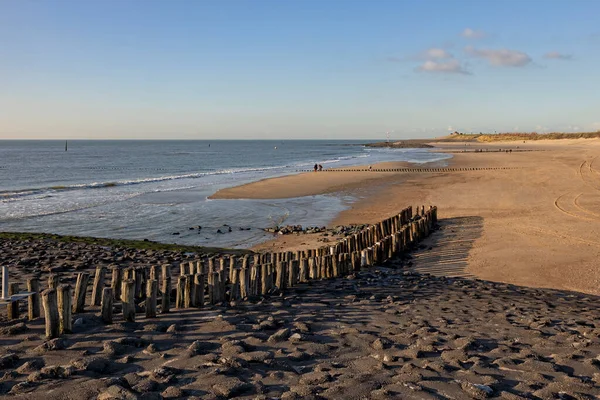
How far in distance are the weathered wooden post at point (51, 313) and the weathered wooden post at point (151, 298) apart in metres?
1.25

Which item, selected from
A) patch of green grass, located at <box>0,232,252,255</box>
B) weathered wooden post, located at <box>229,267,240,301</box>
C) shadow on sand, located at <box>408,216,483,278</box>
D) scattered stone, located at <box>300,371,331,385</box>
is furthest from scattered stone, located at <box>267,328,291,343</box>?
patch of green grass, located at <box>0,232,252,255</box>

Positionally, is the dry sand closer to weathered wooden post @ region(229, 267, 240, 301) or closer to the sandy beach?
the sandy beach

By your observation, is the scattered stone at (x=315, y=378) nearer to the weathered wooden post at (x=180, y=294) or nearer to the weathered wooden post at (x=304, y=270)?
the weathered wooden post at (x=180, y=294)

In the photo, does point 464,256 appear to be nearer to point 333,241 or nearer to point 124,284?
point 333,241

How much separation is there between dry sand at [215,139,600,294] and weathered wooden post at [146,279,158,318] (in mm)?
8899

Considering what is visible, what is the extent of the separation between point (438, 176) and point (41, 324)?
1637 inches

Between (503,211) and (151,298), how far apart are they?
20002 millimetres

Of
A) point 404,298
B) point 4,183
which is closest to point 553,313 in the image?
point 404,298

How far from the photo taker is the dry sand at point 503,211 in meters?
13.2

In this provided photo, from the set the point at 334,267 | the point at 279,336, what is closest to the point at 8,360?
the point at 279,336

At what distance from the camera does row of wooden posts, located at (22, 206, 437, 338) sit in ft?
19.8

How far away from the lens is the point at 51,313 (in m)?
5.83

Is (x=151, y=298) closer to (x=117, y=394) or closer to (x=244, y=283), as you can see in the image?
(x=244, y=283)

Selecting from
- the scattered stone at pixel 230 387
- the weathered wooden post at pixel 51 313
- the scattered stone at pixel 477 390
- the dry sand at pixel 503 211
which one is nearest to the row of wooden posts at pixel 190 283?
the weathered wooden post at pixel 51 313
